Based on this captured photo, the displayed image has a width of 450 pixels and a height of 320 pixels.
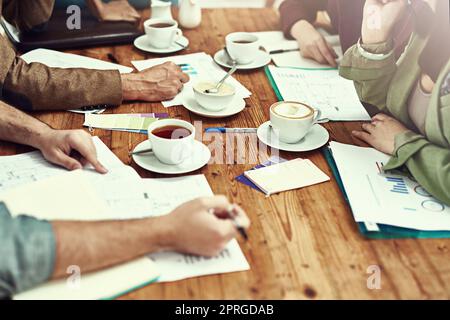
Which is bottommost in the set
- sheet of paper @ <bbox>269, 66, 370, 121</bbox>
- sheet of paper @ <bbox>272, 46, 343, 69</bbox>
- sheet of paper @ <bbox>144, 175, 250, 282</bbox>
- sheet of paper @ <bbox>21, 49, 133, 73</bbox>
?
sheet of paper @ <bbox>21, 49, 133, 73</bbox>

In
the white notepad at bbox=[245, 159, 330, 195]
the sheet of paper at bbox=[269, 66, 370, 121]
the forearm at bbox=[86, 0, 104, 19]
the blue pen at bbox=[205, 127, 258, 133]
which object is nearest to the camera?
the white notepad at bbox=[245, 159, 330, 195]

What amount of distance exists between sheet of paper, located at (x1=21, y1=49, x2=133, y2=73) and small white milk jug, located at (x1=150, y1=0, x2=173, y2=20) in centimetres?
34

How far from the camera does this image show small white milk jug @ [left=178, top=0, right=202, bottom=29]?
2.04 meters

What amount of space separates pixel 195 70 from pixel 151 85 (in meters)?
0.23

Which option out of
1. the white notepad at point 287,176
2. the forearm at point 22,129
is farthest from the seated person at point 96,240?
the forearm at point 22,129

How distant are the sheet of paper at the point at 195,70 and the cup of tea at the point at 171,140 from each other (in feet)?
0.97

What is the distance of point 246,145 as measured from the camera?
53.4 inches

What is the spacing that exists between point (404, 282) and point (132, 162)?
630 mm

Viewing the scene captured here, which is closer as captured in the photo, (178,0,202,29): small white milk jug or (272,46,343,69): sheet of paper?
(272,46,343,69): sheet of paper

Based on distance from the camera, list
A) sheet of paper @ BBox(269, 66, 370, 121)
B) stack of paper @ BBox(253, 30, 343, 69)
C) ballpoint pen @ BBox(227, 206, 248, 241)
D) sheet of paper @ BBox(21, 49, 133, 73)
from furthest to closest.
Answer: stack of paper @ BBox(253, 30, 343, 69) < sheet of paper @ BBox(21, 49, 133, 73) < sheet of paper @ BBox(269, 66, 370, 121) < ballpoint pen @ BBox(227, 206, 248, 241)

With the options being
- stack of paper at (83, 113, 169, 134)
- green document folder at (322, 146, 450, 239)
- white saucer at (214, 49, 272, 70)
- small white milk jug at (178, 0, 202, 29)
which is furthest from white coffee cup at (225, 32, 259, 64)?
green document folder at (322, 146, 450, 239)

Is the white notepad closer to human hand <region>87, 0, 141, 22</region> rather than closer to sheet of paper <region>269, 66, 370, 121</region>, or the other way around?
sheet of paper <region>269, 66, 370, 121</region>
